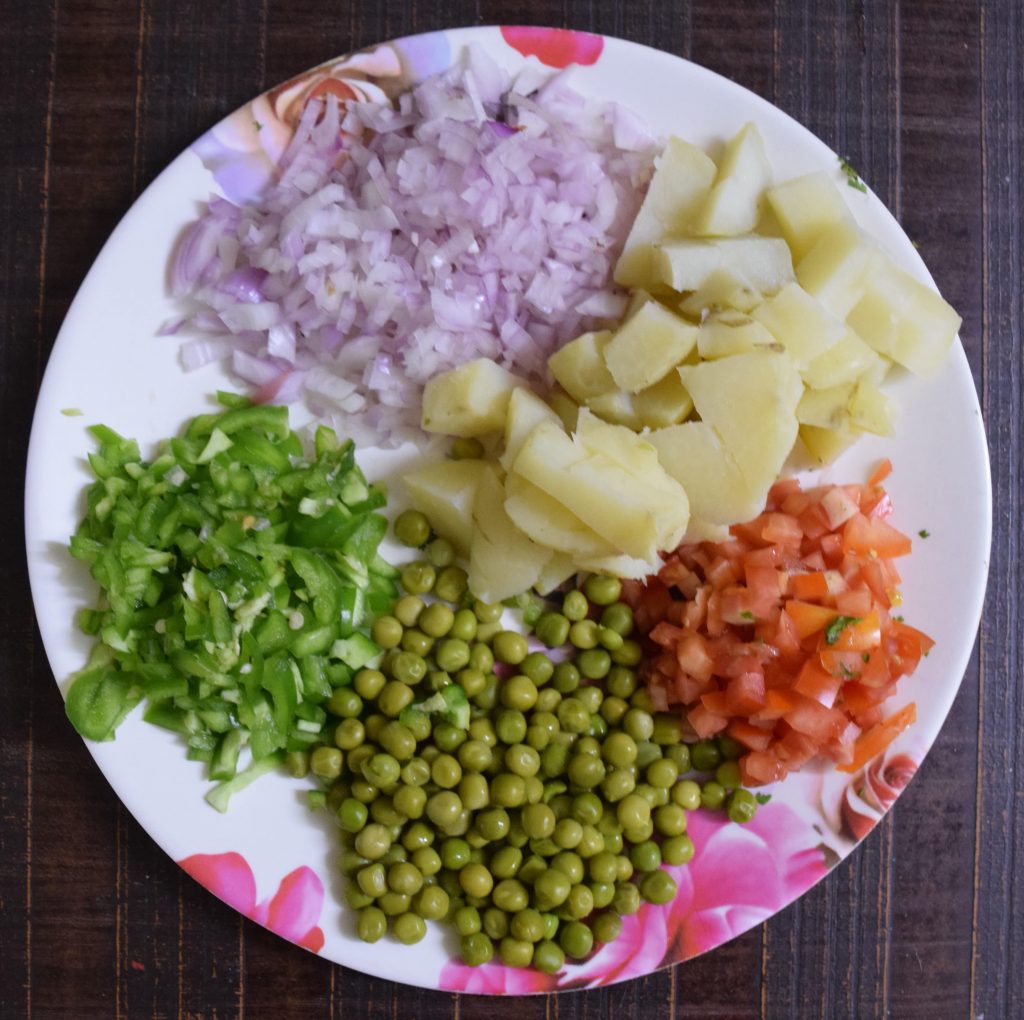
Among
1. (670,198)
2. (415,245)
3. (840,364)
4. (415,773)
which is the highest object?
(670,198)

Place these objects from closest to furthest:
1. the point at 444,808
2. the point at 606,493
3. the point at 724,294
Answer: the point at 606,493 < the point at 724,294 < the point at 444,808

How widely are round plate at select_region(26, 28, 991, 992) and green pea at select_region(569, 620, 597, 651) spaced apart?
1.82 ft

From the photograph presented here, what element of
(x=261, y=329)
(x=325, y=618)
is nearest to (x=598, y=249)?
(x=261, y=329)

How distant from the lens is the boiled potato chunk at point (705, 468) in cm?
205

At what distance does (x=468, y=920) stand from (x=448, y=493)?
3.44 feet

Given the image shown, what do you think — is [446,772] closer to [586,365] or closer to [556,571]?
[556,571]

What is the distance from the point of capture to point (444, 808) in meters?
2.19

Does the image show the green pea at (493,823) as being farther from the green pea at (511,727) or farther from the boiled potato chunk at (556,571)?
the boiled potato chunk at (556,571)

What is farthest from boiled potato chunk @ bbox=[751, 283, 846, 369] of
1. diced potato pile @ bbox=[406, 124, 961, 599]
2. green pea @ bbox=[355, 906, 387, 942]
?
green pea @ bbox=[355, 906, 387, 942]

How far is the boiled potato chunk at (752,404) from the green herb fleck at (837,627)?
1.19ft

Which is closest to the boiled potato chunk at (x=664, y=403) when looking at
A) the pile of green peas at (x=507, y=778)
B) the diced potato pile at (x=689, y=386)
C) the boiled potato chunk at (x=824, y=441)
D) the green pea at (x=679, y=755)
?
the diced potato pile at (x=689, y=386)

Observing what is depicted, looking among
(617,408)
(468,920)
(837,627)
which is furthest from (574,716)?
(617,408)

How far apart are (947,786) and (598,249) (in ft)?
5.86

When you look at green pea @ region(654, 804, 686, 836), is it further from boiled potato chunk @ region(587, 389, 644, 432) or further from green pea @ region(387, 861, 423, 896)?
boiled potato chunk @ region(587, 389, 644, 432)
